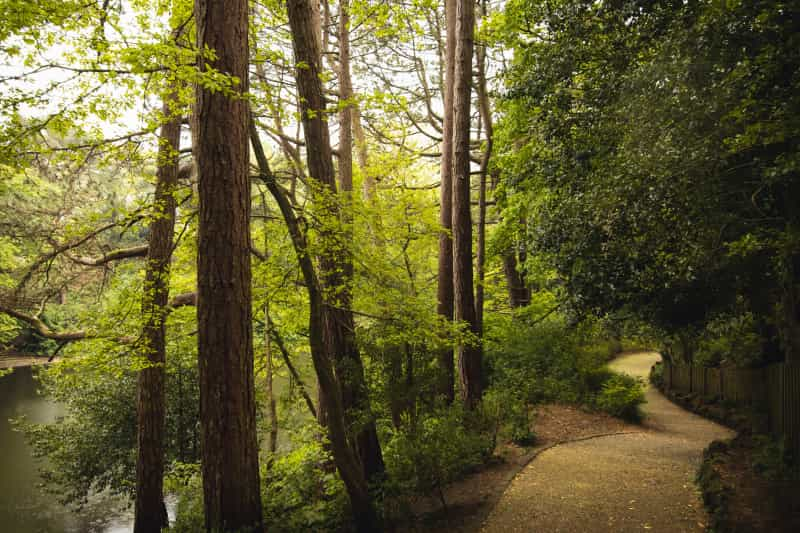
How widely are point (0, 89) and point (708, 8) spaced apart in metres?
7.07

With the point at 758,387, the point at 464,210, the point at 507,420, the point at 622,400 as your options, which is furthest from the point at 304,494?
the point at 758,387

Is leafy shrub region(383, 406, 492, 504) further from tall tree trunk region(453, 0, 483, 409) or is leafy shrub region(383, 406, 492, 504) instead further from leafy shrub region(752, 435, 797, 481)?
leafy shrub region(752, 435, 797, 481)

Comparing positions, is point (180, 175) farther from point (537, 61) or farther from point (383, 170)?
point (537, 61)

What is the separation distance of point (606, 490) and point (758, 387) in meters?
6.62

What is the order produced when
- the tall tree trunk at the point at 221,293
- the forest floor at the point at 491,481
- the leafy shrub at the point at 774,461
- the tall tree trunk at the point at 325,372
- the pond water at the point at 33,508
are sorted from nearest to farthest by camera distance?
the tall tree trunk at the point at 221,293
the tall tree trunk at the point at 325,372
the forest floor at the point at 491,481
the leafy shrub at the point at 774,461
the pond water at the point at 33,508

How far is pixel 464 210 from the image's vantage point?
864 centimetres

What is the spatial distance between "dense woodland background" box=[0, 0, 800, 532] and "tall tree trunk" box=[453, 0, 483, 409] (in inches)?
1.6

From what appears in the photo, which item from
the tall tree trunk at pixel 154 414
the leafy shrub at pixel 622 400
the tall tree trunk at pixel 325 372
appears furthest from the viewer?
the leafy shrub at pixel 622 400

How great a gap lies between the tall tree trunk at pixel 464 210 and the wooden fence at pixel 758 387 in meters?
4.55

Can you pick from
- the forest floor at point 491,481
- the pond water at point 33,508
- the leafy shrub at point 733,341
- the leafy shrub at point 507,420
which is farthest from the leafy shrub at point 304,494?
the leafy shrub at point 733,341

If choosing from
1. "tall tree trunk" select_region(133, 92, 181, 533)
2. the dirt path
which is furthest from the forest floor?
"tall tree trunk" select_region(133, 92, 181, 533)

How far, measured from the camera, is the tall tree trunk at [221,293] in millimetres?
4254

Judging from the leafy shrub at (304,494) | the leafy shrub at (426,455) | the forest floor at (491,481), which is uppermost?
the leafy shrub at (426,455)

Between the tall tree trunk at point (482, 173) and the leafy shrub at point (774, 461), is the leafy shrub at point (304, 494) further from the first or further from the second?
the leafy shrub at point (774, 461)
